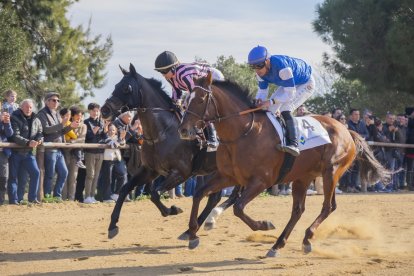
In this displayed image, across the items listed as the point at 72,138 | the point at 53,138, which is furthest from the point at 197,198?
the point at 72,138

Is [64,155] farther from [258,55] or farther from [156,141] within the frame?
[258,55]

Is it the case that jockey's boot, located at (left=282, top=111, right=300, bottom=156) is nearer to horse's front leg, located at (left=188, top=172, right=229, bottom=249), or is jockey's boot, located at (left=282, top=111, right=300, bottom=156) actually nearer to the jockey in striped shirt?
horse's front leg, located at (left=188, top=172, right=229, bottom=249)

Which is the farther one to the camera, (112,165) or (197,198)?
(112,165)

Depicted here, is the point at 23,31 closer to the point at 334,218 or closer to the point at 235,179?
the point at 334,218

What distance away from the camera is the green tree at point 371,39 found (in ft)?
94.2

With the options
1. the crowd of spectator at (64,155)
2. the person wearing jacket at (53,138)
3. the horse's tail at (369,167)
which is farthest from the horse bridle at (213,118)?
the person wearing jacket at (53,138)

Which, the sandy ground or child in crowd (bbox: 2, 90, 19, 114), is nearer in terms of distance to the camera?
the sandy ground

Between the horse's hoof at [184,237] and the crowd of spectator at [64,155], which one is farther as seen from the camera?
the crowd of spectator at [64,155]

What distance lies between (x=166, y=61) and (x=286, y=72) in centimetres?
210

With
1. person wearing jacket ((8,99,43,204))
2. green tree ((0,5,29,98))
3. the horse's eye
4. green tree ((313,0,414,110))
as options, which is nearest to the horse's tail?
the horse's eye

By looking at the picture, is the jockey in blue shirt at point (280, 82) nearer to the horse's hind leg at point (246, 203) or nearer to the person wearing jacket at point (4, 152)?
the horse's hind leg at point (246, 203)

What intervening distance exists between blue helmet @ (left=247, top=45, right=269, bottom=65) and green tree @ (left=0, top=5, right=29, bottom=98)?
15602mm

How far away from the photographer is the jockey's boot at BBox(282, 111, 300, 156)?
9.66 meters

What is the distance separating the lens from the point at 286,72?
9.80 m
